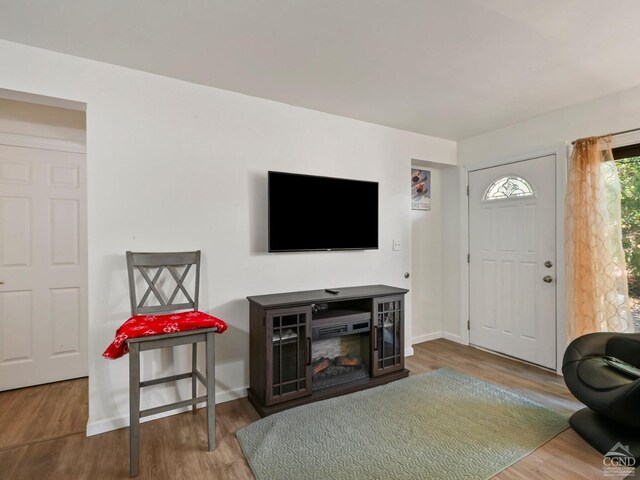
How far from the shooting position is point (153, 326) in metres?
1.90

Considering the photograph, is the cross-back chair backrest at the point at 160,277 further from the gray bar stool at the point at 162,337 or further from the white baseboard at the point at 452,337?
the white baseboard at the point at 452,337

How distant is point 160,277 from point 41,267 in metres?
1.29

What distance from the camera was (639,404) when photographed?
1.69 meters

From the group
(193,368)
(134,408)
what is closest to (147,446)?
(134,408)

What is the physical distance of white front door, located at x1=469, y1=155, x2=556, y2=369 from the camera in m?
3.14

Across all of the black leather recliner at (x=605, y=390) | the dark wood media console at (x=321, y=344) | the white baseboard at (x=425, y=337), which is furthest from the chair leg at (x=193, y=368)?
the white baseboard at (x=425, y=337)

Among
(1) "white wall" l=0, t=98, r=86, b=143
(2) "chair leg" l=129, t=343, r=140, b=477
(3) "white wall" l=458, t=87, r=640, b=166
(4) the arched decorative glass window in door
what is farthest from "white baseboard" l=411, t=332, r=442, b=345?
(1) "white wall" l=0, t=98, r=86, b=143

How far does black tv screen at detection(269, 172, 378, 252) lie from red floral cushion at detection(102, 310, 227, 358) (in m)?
0.82

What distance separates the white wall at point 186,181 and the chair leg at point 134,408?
20.9 inches

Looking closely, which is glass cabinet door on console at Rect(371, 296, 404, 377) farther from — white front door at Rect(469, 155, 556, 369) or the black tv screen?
white front door at Rect(469, 155, 556, 369)

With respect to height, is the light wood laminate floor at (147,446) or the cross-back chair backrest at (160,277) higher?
the cross-back chair backrest at (160,277)

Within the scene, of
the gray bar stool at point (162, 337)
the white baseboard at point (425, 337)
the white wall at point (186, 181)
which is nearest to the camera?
the gray bar stool at point (162, 337)

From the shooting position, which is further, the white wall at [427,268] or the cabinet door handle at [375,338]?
the white wall at [427,268]

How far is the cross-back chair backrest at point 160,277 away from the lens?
85.6 inches
